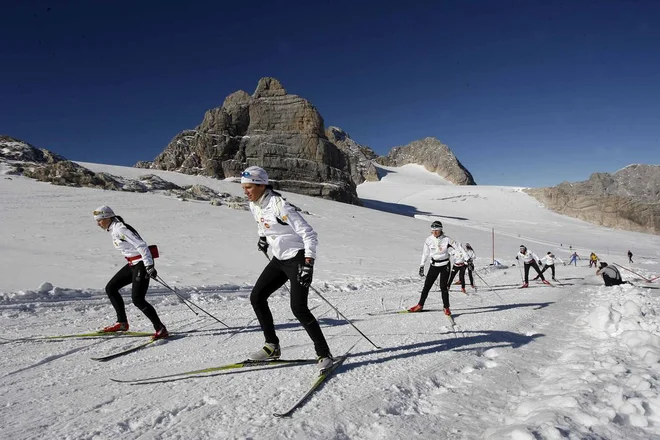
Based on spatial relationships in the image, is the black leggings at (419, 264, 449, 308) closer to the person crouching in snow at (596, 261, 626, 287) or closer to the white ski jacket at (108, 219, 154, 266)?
the white ski jacket at (108, 219, 154, 266)

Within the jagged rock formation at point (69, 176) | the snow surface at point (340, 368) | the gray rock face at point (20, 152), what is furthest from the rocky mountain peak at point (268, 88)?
the snow surface at point (340, 368)

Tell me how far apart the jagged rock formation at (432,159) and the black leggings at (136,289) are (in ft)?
465

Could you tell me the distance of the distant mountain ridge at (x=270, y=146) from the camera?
188 feet

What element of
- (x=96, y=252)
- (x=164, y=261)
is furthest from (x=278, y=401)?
(x=96, y=252)

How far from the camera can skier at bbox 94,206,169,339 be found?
5625 mm

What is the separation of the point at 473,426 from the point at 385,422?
740mm

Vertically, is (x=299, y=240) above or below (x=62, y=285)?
above

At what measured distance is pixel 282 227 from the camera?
4172 mm

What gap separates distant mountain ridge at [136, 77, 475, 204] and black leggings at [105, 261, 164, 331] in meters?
49.4

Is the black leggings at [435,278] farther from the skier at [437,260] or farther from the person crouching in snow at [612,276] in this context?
the person crouching in snow at [612,276]

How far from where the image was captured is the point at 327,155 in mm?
60250

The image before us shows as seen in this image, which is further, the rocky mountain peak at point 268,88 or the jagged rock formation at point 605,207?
the jagged rock formation at point 605,207

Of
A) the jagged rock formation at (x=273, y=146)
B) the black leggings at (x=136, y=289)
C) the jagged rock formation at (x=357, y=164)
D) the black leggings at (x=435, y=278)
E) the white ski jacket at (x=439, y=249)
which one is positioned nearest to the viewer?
the black leggings at (x=136, y=289)

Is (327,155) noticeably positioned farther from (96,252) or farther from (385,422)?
(385,422)
